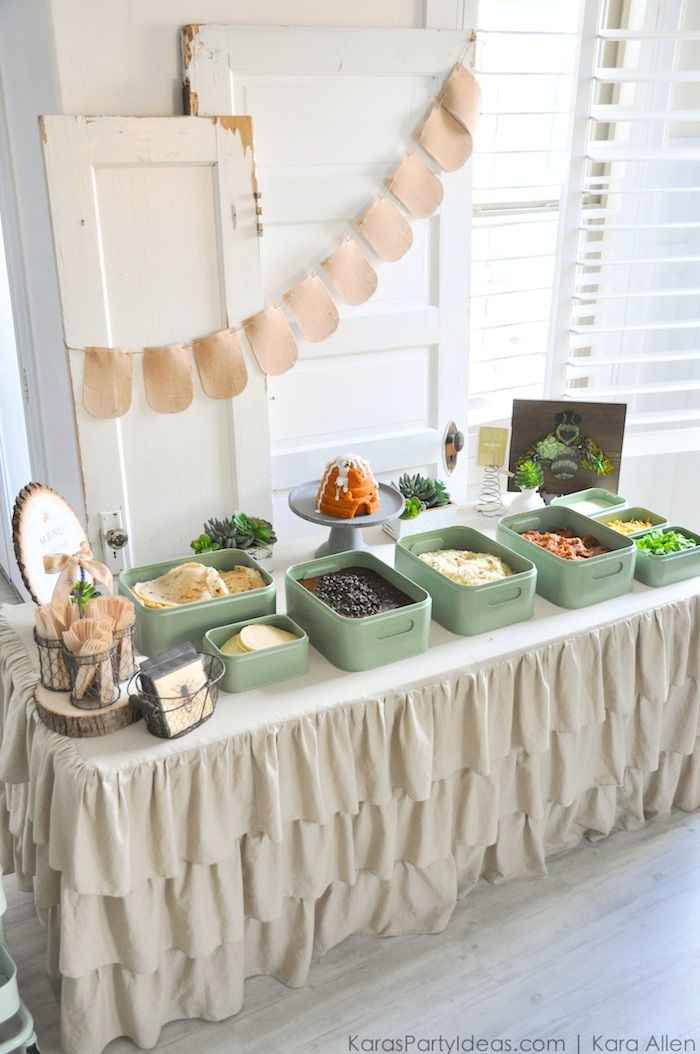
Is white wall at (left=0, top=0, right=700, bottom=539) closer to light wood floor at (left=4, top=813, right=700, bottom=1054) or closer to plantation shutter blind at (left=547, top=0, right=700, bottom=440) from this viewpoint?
plantation shutter blind at (left=547, top=0, right=700, bottom=440)

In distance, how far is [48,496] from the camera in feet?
6.35

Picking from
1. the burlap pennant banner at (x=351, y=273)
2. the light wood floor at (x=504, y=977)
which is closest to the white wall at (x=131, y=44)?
the burlap pennant banner at (x=351, y=273)

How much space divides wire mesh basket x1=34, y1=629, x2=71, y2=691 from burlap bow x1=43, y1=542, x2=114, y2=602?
0.09m

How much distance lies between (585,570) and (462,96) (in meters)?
1.27

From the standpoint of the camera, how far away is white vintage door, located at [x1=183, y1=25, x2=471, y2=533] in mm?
Answer: 2281

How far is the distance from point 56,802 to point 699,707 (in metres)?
1.56

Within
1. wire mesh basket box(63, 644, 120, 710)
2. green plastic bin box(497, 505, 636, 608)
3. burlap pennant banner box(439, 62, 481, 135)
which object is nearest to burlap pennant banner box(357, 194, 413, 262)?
burlap pennant banner box(439, 62, 481, 135)

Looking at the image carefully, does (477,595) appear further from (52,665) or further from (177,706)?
(52,665)

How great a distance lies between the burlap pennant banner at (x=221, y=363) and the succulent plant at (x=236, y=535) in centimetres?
32

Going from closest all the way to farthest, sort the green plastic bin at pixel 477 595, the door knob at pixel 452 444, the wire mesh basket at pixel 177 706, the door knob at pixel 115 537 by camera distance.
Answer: the wire mesh basket at pixel 177 706 → the green plastic bin at pixel 477 595 → the door knob at pixel 115 537 → the door knob at pixel 452 444

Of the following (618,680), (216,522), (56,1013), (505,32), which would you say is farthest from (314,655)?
(505,32)

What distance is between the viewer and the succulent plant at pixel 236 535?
7.73 feet

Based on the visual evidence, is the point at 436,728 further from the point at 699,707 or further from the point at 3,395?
the point at 3,395

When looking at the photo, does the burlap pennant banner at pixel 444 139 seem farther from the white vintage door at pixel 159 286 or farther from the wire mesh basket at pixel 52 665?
the wire mesh basket at pixel 52 665
